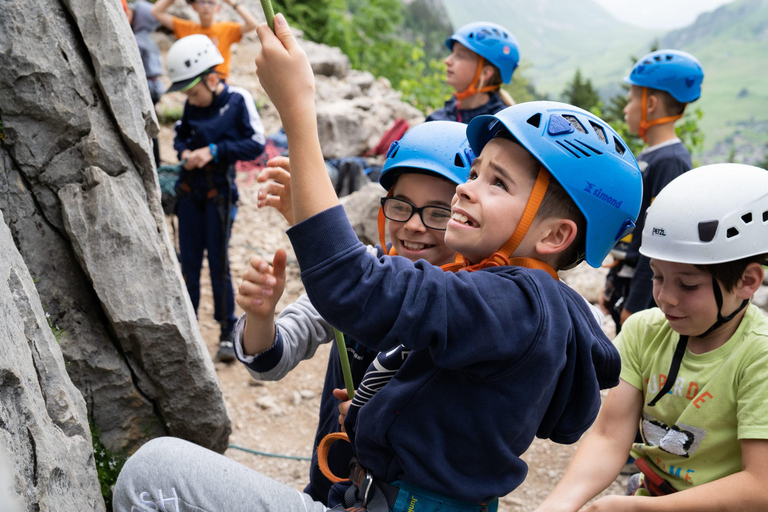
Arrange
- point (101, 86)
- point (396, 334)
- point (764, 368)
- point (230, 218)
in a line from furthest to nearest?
point (230, 218) < point (101, 86) < point (764, 368) < point (396, 334)

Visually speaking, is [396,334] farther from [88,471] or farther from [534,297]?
[88,471]

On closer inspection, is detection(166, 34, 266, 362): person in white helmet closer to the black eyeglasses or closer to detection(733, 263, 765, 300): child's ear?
the black eyeglasses

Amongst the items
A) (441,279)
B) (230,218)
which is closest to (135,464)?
(441,279)

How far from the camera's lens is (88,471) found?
214cm

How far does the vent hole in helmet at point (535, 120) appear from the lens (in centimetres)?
155

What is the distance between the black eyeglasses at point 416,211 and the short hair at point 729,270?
1.00 m

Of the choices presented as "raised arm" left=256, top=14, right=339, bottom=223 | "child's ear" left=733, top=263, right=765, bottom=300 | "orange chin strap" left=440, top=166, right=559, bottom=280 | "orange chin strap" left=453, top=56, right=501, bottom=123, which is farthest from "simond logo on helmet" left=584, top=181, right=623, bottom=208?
"orange chin strap" left=453, top=56, right=501, bottom=123

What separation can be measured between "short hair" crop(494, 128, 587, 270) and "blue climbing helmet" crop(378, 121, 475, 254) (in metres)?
0.60

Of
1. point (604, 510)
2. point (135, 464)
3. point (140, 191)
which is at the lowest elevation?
point (604, 510)

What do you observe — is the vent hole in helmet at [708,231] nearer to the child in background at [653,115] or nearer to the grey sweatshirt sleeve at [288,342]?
the grey sweatshirt sleeve at [288,342]

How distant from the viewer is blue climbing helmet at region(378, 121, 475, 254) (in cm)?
221

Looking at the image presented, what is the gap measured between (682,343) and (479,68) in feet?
12.4

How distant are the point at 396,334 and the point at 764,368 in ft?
5.35

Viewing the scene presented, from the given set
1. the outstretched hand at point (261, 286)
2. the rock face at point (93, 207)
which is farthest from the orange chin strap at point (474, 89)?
the outstretched hand at point (261, 286)
